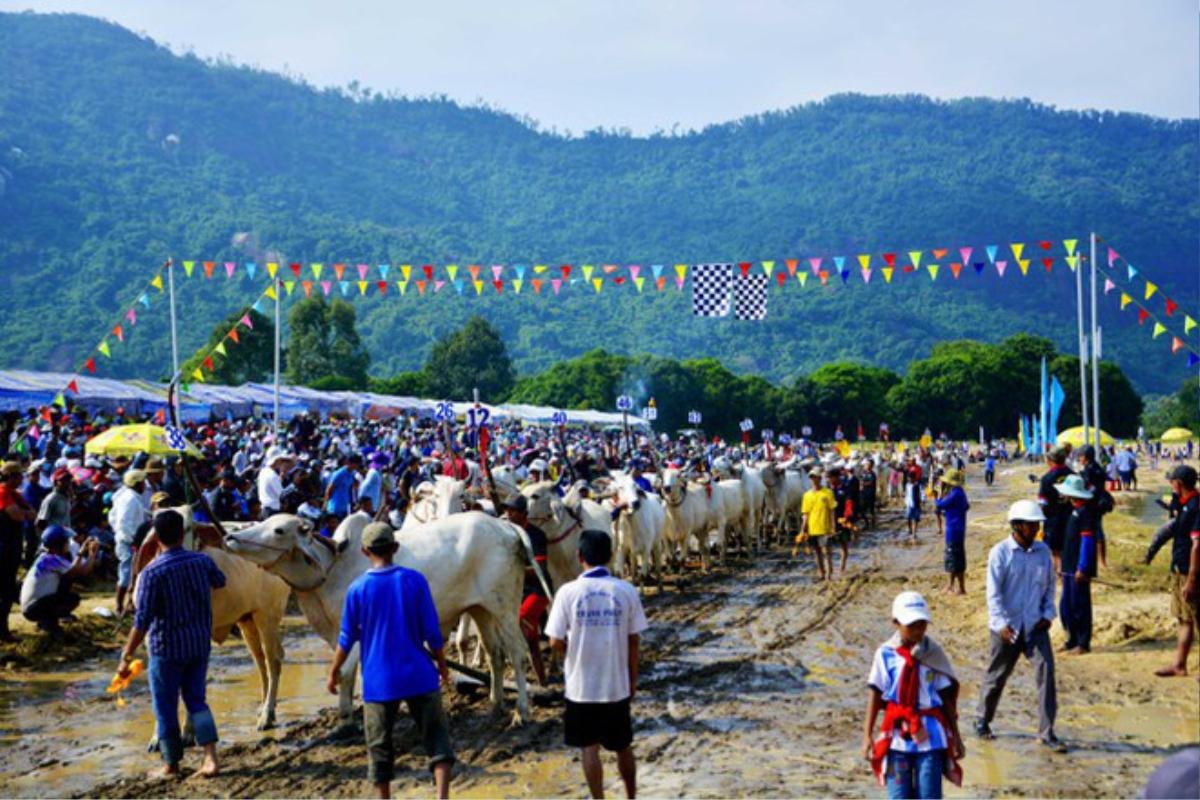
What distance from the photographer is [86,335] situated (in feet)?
391

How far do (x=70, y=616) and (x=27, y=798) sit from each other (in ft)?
22.4

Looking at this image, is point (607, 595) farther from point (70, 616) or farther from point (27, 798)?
point (70, 616)

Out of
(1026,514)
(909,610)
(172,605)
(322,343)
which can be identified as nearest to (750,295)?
(1026,514)

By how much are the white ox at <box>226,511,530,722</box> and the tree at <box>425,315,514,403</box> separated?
85.5 meters

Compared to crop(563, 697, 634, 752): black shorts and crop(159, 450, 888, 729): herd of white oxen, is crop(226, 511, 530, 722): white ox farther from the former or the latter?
crop(563, 697, 634, 752): black shorts

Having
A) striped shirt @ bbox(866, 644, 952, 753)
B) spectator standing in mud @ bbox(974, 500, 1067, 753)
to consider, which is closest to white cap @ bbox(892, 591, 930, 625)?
striped shirt @ bbox(866, 644, 952, 753)

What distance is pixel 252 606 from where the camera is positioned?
10.1 metres

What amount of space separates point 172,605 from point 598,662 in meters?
3.33

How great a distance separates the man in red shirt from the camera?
13219mm

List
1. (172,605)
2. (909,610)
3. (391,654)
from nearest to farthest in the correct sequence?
(909,610) < (391,654) < (172,605)

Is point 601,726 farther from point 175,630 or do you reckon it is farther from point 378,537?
point 175,630

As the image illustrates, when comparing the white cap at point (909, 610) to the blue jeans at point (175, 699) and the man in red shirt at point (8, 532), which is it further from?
the man in red shirt at point (8, 532)

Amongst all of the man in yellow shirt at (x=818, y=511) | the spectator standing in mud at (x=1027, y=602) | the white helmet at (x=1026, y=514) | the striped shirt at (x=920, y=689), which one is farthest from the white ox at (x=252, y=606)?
the man in yellow shirt at (x=818, y=511)

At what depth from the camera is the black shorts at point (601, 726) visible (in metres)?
6.98
